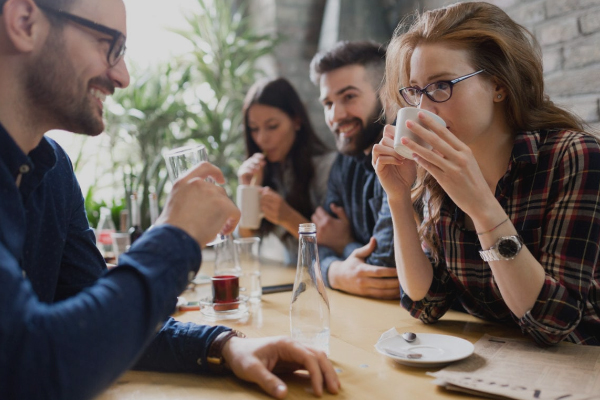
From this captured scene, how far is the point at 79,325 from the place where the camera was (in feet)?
2.37

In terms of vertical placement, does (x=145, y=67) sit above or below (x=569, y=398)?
above

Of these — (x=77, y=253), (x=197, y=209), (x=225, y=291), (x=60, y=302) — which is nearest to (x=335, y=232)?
(x=225, y=291)

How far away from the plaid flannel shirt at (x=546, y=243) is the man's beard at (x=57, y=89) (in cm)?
95

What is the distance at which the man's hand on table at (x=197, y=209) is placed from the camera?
2.86 ft

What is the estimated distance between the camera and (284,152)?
3225 millimetres

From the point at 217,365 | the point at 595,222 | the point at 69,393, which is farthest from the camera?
the point at 595,222

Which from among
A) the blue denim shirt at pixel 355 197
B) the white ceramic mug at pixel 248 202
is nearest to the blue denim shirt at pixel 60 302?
the blue denim shirt at pixel 355 197

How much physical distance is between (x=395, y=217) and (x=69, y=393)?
1.00 m

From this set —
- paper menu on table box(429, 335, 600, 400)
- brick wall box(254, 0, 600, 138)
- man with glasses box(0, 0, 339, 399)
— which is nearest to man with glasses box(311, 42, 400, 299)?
brick wall box(254, 0, 600, 138)

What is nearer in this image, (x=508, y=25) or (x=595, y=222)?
(x=595, y=222)

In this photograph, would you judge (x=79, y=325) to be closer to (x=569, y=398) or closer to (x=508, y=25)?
(x=569, y=398)

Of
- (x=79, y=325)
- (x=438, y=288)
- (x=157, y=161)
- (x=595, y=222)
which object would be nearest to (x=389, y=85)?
(x=438, y=288)

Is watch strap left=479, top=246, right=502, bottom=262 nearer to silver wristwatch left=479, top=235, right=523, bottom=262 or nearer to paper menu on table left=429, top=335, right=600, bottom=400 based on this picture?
silver wristwatch left=479, top=235, right=523, bottom=262

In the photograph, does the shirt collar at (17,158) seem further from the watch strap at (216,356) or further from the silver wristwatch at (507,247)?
the silver wristwatch at (507,247)
